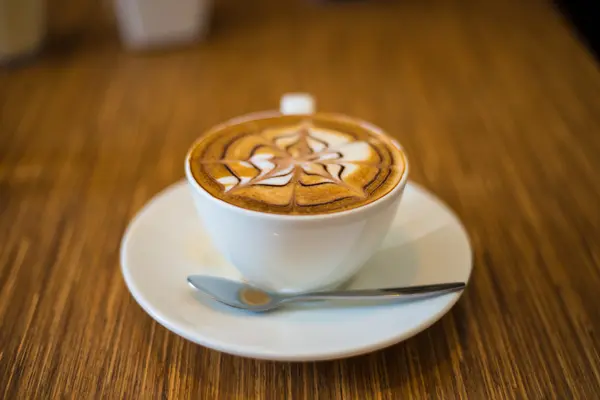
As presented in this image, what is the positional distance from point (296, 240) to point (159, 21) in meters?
0.85

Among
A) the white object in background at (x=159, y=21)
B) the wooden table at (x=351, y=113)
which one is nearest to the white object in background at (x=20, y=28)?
the wooden table at (x=351, y=113)

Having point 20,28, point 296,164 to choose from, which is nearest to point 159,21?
point 20,28

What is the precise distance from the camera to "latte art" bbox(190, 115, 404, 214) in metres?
0.45

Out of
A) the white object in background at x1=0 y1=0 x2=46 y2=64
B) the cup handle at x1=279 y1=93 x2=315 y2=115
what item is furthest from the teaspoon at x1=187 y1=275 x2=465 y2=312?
the white object in background at x1=0 y1=0 x2=46 y2=64

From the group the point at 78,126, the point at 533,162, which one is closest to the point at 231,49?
the point at 78,126

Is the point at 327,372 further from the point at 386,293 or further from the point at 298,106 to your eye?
the point at 298,106

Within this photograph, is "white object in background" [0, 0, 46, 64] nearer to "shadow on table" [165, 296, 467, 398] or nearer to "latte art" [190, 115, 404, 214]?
"latte art" [190, 115, 404, 214]

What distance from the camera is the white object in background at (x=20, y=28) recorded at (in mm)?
1009

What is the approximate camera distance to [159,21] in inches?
44.8

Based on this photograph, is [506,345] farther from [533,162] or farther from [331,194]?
[533,162]

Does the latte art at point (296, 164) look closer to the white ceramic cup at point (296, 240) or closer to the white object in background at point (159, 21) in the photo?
the white ceramic cup at point (296, 240)

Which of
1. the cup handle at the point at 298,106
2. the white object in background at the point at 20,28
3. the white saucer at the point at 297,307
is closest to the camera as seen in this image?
the white saucer at the point at 297,307

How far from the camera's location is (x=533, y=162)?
78 cm

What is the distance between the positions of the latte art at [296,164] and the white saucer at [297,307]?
3.7 inches
